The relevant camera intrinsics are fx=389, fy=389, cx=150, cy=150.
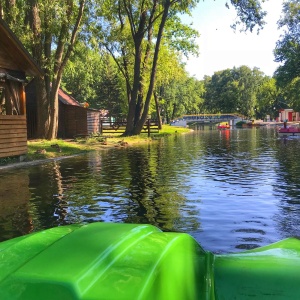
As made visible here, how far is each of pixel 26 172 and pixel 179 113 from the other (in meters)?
89.1

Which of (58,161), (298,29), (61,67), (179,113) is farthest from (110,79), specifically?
(58,161)

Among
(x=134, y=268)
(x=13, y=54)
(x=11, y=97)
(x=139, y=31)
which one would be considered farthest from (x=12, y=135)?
(x=139, y=31)

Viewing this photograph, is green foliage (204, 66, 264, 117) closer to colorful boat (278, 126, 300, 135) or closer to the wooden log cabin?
colorful boat (278, 126, 300, 135)

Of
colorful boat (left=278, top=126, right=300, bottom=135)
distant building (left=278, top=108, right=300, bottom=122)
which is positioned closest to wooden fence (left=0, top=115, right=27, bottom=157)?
colorful boat (left=278, top=126, right=300, bottom=135)

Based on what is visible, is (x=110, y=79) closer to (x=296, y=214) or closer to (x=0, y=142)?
(x=0, y=142)

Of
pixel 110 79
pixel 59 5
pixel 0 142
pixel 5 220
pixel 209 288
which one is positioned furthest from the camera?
pixel 110 79

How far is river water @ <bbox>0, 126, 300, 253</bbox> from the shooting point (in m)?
6.44

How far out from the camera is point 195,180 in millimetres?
11812

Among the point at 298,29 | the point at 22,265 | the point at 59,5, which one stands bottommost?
the point at 22,265

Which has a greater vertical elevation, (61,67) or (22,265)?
(61,67)

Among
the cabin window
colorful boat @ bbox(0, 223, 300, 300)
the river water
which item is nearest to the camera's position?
colorful boat @ bbox(0, 223, 300, 300)

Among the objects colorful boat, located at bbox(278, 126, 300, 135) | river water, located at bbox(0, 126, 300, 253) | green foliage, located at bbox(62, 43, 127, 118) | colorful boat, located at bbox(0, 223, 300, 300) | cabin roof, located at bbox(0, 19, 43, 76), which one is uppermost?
green foliage, located at bbox(62, 43, 127, 118)

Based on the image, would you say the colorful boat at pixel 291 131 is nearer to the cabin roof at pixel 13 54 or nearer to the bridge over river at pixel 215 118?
the cabin roof at pixel 13 54

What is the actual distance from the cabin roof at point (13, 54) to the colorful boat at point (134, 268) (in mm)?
14567
